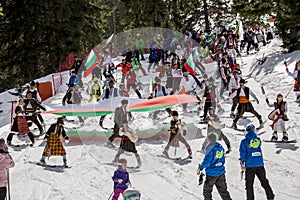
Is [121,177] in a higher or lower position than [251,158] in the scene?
lower

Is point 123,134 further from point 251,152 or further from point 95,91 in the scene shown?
point 95,91

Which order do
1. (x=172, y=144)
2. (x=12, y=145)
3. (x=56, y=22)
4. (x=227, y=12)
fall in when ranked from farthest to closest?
(x=227, y=12) < (x=56, y=22) < (x=12, y=145) < (x=172, y=144)

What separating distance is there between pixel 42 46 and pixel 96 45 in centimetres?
388

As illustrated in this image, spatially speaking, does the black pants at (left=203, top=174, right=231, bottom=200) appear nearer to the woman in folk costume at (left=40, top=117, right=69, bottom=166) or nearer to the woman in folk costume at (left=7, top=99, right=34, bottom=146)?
the woman in folk costume at (left=40, top=117, right=69, bottom=166)

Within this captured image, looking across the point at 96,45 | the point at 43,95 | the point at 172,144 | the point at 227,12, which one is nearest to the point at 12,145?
the point at 172,144

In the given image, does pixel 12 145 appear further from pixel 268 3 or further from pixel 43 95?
pixel 268 3

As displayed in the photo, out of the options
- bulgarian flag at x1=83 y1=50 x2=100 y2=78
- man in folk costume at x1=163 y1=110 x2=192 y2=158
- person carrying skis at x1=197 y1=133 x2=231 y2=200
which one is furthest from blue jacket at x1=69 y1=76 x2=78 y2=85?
person carrying skis at x1=197 y1=133 x2=231 y2=200

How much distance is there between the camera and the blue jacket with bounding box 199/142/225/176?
319 inches

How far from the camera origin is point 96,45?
32.0 m

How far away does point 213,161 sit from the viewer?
811 cm

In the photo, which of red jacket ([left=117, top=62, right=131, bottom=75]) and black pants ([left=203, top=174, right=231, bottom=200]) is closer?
black pants ([left=203, top=174, right=231, bottom=200])

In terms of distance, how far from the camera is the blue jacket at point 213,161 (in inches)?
319

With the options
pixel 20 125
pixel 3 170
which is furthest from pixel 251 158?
pixel 20 125

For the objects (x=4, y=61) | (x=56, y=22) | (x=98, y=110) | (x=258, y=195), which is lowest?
(x=258, y=195)
